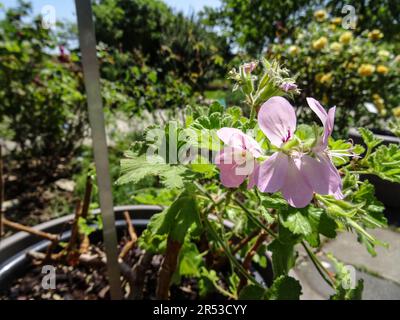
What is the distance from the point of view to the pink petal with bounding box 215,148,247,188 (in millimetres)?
378

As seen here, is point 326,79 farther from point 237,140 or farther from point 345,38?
point 237,140

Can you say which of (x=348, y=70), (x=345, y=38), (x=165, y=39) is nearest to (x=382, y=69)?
(x=348, y=70)

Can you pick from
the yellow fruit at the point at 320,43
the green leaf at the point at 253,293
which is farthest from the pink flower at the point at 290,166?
the yellow fruit at the point at 320,43

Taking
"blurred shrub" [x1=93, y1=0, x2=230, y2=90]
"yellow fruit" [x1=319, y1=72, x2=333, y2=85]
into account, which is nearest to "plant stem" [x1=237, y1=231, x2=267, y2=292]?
"blurred shrub" [x1=93, y1=0, x2=230, y2=90]

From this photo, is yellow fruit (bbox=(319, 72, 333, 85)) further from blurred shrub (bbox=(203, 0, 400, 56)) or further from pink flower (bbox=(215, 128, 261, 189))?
pink flower (bbox=(215, 128, 261, 189))

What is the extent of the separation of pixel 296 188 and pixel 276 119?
0.08 m

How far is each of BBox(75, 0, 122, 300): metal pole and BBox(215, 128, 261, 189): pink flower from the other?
0.26 metres

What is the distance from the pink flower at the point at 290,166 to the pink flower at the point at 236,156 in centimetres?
2

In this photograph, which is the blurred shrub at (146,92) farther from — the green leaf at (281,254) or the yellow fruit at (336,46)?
the green leaf at (281,254)

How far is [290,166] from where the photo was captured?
15.0 inches

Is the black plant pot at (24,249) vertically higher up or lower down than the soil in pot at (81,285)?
higher up

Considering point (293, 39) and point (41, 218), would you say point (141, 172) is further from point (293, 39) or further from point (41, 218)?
point (293, 39)

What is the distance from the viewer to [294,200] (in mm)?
374

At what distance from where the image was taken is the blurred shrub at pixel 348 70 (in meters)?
1.65
